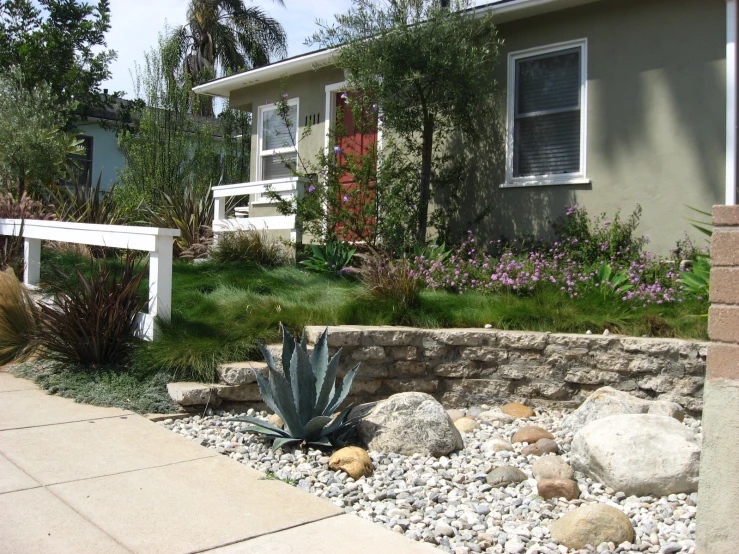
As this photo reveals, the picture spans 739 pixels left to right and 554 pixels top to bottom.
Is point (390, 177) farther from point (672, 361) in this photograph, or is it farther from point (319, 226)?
point (672, 361)

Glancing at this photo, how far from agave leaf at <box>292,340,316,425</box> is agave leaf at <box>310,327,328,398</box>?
4.3 inches

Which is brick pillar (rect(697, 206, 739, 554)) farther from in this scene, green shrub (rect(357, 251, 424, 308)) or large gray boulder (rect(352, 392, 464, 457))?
green shrub (rect(357, 251, 424, 308))

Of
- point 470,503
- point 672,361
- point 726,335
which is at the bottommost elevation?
point 470,503

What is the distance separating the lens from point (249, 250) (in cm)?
988

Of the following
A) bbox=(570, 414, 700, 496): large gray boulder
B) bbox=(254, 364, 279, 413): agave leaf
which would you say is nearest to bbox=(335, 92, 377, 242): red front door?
bbox=(254, 364, 279, 413): agave leaf

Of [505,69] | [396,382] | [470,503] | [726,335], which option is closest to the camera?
[726,335]

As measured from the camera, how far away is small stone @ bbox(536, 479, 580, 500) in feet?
13.6

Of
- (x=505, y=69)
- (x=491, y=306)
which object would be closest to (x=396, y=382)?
(x=491, y=306)

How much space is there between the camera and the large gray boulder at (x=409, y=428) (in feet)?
16.1

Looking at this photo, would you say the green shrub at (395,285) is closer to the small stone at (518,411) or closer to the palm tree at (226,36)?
the small stone at (518,411)

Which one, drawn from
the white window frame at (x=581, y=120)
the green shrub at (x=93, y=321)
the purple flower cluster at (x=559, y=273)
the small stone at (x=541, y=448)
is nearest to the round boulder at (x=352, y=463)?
the small stone at (x=541, y=448)

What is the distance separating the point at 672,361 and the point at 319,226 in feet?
17.0

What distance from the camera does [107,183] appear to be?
21672 mm

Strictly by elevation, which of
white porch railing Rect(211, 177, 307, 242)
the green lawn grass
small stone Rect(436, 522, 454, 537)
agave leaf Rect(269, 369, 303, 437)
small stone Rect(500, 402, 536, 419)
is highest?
white porch railing Rect(211, 177, 307, 242)
